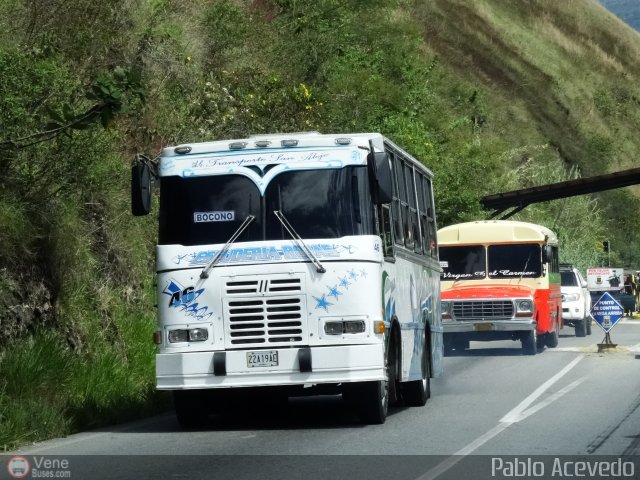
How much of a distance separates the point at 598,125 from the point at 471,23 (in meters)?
17.9

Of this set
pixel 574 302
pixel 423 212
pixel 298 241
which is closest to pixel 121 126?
pixel 423 212

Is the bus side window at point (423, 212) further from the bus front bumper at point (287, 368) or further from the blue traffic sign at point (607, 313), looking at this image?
the blue traffic sign at point (607, 313)

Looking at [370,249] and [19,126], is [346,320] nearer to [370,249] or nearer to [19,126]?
[370,249]

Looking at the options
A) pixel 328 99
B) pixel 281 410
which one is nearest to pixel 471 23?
pixel 328 99

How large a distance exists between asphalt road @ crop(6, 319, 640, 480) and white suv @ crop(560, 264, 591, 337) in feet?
58.0

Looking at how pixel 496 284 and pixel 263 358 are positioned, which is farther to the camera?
pixel 496 284

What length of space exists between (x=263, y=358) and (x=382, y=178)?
2203 millimetres

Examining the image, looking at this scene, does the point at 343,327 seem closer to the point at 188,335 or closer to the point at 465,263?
the point at 188,335

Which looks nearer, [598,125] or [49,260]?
[49,260]

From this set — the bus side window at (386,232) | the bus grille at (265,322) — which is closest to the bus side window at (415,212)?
the bus side window at (386,232)

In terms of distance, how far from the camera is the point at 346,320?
15.1m

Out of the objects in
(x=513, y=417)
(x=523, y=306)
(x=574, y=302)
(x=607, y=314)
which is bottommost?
(x=513, y=417)

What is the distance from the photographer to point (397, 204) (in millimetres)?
17281

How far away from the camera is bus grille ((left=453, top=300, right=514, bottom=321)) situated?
30406 millimetres
